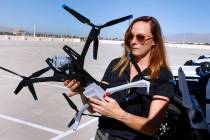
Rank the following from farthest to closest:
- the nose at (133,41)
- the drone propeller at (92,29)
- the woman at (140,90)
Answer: the nose at (133,41)
the woman at (140,90)
the drone propeller at (92,29)

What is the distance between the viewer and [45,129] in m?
7.23

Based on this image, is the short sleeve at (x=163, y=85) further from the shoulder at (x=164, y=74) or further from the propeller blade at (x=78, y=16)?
the propeller blade at (x=78, y=16)

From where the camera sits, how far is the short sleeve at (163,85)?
2504mm

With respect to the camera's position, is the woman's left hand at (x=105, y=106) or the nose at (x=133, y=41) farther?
the nose at (x=133, y=41)

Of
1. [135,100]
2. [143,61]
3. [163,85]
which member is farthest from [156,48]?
[135,100]

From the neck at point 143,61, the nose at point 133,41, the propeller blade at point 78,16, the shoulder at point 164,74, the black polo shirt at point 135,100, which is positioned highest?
the propeller blade at point 78,16

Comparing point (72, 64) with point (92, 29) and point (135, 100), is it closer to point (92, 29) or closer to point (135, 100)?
point (92, 29)

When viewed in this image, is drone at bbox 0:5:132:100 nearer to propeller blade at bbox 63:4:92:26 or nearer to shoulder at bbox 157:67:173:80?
propeller blade at bbox 63:4:92:26

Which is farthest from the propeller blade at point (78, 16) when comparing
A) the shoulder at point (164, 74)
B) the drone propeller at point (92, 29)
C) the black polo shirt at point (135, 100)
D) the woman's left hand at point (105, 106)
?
the shoulder at point (164, 74)

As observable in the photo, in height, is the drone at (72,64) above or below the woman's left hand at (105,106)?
above

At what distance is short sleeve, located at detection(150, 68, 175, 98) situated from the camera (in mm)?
2504

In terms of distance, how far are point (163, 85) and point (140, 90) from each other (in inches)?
6.2

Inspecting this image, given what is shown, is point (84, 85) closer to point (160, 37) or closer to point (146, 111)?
point (146, 111)

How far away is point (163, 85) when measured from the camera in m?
2.54
